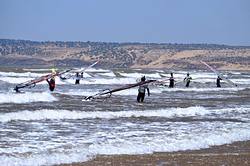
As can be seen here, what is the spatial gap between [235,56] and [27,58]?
235 ft

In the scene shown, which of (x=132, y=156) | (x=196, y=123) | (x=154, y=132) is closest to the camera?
(x=132, y=156)

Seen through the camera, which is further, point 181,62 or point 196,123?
point 181,62

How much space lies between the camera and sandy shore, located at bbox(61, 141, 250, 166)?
36.1ft

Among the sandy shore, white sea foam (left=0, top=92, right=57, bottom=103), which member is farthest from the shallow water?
white sea foam (left=0, top=92, right=57, bottom=103)

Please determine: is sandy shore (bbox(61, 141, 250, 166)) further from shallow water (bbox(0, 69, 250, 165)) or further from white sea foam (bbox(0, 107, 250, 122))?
white sea foam (bbox(0, 107, 250, 122))

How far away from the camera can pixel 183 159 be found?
11555 millimetres

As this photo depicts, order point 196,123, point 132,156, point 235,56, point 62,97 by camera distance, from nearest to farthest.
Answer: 1. point 132,156
2. point 196,123
3. point 62,97
4. point 235,56

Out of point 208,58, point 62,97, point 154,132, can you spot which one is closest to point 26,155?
point 154,132

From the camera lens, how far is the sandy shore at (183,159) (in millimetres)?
11000

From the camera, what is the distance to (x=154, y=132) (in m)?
16.2

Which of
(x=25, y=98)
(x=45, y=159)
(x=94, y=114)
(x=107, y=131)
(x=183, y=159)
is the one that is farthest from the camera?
(x=25, y=98)

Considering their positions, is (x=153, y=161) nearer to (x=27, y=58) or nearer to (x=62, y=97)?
(x=62, y=97)

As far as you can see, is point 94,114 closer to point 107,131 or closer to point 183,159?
point 107,131

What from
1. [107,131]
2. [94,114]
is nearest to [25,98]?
[94,114]
